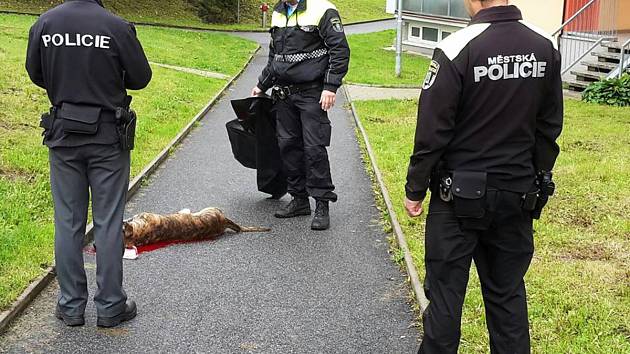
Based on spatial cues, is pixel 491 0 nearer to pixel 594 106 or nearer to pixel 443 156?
pixel 443 156

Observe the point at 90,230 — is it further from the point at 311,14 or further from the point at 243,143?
the point at 311,14

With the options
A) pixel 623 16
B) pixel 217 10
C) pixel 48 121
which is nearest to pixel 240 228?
pixel 48 121

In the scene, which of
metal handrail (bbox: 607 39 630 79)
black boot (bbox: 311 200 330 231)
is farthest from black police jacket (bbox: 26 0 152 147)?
metal handrail (bbox: 607 39 630 79)

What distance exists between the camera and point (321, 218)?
7004 millimetres

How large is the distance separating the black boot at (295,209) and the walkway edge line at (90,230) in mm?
1619

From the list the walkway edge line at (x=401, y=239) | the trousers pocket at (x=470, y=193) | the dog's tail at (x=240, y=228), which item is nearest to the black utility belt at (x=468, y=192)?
the trousers pocket at (x=470, y=193)

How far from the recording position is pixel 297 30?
671cm

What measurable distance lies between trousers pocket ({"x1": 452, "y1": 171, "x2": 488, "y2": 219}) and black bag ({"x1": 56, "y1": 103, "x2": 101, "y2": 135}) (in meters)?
2.15

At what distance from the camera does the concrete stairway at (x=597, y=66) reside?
16328 millimetres

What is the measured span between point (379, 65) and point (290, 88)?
16.5 m

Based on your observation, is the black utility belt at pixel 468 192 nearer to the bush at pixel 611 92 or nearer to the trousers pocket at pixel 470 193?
the trousers pocket at pixel 470 193

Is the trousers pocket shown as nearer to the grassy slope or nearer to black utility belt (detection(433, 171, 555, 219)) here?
black utility belt (detection(433, 171, 555, 219))

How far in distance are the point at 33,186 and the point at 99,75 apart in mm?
3471

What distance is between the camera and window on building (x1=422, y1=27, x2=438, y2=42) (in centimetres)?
2452
